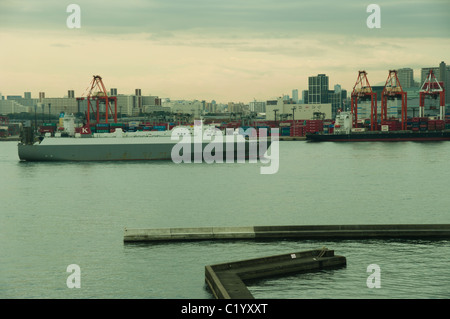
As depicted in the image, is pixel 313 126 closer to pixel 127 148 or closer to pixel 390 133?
pixel 390 133

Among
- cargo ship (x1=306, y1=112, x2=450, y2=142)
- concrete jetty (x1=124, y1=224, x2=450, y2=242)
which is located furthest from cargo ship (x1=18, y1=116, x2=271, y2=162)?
cargo ship (x1=306, y1=112, x2=450, y2=142)

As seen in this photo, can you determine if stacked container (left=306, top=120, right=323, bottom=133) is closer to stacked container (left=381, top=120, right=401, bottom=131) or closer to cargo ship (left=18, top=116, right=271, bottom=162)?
stacked container (left=381, top=120, right=401, bottom=131)

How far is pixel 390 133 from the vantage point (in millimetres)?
88875

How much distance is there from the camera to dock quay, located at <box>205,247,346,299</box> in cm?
1132

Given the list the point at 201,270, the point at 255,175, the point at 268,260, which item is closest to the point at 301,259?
the point at 268,260

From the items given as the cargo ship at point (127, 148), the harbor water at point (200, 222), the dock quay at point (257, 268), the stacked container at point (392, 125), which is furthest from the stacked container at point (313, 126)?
the dock quay at point (257, 268)

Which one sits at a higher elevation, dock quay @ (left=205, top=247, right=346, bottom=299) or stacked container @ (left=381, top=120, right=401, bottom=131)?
stacked container @ (left=381, top=120, right=401, bottom=131)

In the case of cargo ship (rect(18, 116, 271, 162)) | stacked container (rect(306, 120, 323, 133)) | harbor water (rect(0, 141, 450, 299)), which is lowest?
harbor water (rect(0, 141, 450, 299))

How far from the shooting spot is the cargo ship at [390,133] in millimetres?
87562

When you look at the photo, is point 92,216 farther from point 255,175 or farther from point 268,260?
point 255,175

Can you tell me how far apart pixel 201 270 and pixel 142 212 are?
29.9 feet

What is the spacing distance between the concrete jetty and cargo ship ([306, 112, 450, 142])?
7431 centimetres

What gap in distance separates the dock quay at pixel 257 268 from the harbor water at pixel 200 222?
0.82ft

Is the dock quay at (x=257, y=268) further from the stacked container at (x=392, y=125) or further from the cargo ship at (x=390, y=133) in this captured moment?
the stacked container at (x=392, y=125)
